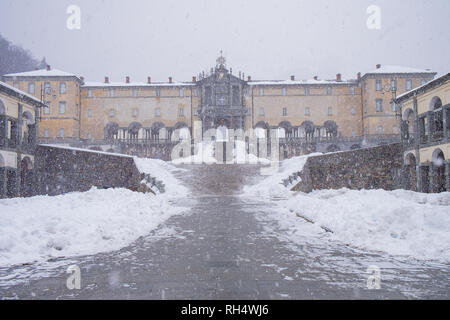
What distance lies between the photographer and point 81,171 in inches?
997

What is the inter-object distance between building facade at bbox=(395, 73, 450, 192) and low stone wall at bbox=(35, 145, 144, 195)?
20.0 m

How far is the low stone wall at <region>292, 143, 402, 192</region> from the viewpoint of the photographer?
26.3 m

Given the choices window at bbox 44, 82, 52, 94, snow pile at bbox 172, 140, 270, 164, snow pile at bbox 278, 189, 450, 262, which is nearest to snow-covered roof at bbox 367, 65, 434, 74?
snow pile at bbox 172, 140, 270, 164

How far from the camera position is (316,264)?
228 inches

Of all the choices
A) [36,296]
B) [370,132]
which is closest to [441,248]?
[36,296]

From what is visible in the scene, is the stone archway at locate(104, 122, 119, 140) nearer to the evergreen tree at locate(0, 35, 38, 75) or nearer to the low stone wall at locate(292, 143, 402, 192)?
the evergreen tree at locate(0, 35, 38, 75)

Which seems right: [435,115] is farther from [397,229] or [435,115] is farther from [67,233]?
[67,233]

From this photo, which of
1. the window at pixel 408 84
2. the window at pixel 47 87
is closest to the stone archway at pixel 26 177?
the window at pixel 47 87

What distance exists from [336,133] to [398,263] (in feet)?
185

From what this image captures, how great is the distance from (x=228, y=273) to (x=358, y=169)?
2392 cm

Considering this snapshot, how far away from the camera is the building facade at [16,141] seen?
23.8 m
